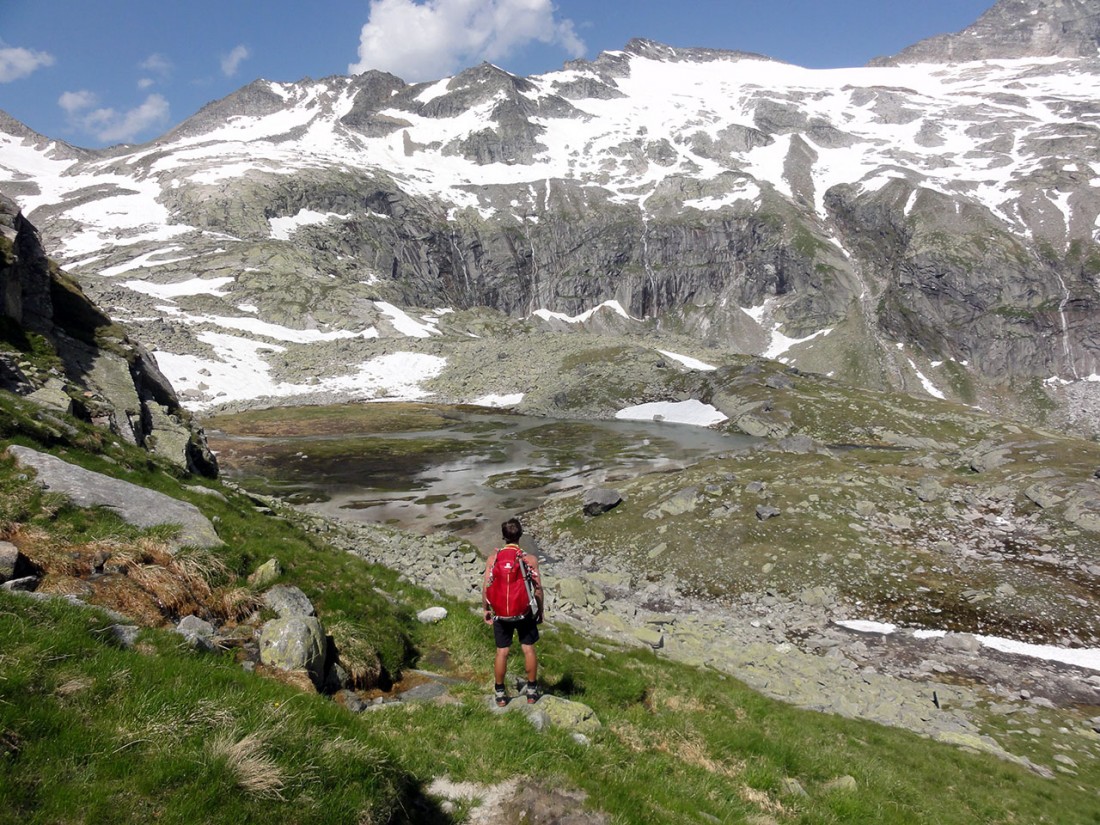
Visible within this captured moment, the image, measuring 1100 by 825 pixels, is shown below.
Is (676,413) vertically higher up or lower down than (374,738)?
lower down

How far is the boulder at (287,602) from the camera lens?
1080cm

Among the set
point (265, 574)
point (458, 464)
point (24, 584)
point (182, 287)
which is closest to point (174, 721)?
point (24, 584)

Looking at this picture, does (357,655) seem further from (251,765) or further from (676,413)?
(676,413)

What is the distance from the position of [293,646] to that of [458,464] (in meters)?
59.2

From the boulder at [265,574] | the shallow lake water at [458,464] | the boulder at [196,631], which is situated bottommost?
the shallow lake water at [458,464]

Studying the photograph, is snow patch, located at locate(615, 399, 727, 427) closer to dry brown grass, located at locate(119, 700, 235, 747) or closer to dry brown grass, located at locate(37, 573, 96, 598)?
dry brown grass, located at locate(37, 573, 96, 598)

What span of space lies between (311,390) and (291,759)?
429 ft

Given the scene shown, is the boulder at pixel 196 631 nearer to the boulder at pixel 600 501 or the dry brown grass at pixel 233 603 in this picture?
the dry brown grass at pixel 233 603

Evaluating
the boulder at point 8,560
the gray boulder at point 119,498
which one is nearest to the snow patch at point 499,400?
the gray boulder at point 119,498

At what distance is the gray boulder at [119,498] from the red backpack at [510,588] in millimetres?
6800

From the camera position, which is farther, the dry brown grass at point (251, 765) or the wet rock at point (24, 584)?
the wet rock at point (24, 584)

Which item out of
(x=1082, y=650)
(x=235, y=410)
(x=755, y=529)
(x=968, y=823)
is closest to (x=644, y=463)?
(x=755, y=529)

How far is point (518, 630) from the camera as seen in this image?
10289 mm

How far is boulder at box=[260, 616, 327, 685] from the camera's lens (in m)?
9.37
